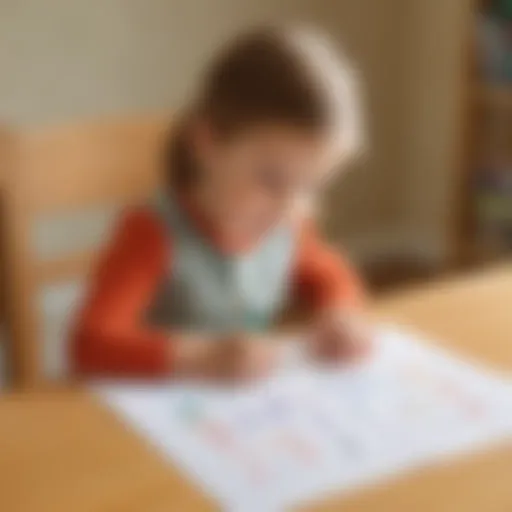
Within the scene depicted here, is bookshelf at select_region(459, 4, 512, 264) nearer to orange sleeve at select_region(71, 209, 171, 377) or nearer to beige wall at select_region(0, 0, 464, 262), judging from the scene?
beige wall at select_region(0, 0, 464, 262)

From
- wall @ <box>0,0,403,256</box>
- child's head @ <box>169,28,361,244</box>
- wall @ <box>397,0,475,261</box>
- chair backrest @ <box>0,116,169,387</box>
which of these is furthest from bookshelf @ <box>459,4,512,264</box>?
child's head @ <box>169,28,361,244</box>

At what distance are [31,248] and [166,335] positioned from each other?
26 centimetres

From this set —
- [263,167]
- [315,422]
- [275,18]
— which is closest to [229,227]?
[263,167]

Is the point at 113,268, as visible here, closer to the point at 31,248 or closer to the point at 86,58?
the point at 31,248

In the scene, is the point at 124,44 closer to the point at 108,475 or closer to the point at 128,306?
the point at 128,306

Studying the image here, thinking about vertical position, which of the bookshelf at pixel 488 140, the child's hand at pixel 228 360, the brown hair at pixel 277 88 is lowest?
the child's hand at pixel 228 360

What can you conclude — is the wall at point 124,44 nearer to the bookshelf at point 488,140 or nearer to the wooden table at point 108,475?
the bookshelf at point 488,140

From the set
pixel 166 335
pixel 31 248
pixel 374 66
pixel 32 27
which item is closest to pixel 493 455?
pixel 166 335

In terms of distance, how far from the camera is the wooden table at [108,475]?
2.51 ft

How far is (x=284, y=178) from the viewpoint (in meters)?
1.02

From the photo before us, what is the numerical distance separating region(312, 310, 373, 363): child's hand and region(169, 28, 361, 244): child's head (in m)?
0.13

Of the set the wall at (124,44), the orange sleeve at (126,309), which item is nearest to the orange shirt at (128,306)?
the orange sleeve at (126,309)

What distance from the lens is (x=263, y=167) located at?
1.02 m

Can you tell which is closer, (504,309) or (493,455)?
(493,455)
